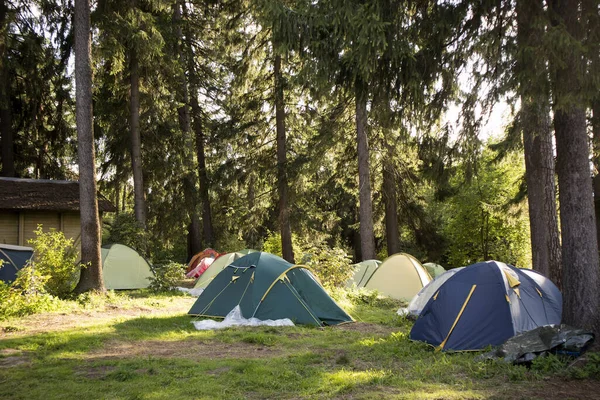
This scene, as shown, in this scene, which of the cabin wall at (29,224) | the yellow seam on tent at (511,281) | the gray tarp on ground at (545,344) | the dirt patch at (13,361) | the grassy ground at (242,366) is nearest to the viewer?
the grassy ground at (242,366)

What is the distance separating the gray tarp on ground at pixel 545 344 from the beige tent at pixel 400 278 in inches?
282

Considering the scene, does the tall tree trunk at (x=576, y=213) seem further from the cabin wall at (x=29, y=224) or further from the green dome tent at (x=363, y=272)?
the cabin wall at (x=29, y=224)

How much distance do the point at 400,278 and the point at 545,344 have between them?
7884 millimetres

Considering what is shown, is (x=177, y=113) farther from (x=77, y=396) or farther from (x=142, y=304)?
(x=77, y=396)

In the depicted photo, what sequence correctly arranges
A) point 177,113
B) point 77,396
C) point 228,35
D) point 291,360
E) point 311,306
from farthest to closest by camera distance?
point 177,113 < point 228,35 < point 311,306 < point 291,360 < point 77,396

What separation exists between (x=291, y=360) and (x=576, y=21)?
559 centimetres

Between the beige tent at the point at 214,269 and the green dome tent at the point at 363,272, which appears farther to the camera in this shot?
the beige tent at the point at 214,269

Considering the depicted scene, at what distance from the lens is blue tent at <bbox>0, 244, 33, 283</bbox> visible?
1062 cm

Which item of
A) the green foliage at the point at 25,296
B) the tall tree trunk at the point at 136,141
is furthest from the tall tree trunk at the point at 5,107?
the green foliage at the point at 25,296

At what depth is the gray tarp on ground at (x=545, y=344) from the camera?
6.05 m

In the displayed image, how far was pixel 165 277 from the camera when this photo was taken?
14.6 metres

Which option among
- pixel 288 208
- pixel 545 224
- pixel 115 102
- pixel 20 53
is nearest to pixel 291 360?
pixel 545 224

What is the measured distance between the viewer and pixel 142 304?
11.9m

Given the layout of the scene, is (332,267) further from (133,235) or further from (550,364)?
(550,364)
